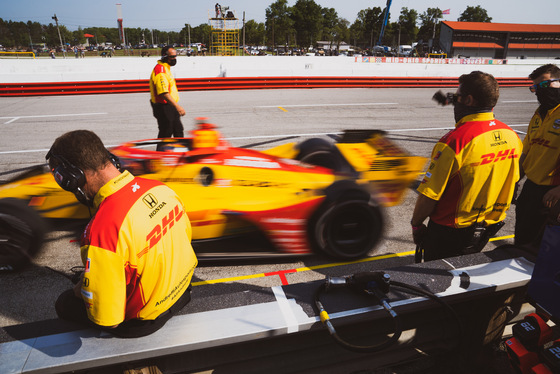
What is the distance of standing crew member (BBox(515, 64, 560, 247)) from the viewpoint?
9.78ft

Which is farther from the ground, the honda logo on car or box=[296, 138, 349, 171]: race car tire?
the honda logo on car

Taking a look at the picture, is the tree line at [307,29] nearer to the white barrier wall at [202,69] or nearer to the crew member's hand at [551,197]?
the white barrier wall at [202,69]

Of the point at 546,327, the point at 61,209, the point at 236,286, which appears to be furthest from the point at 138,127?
the point at 546,327

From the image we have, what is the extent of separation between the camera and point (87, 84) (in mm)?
14203

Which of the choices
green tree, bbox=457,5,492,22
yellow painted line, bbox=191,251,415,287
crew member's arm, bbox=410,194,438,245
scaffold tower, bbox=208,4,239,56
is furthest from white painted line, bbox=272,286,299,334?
green tree, bbox=457,5,492,22

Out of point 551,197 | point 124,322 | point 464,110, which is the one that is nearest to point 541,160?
point 551,197

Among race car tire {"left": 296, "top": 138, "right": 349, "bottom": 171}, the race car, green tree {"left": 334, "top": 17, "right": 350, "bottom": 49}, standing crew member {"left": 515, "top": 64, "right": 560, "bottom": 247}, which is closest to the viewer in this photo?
standing crew member {"left": 515, "top": 64, "right": 560, "bottom": 247}

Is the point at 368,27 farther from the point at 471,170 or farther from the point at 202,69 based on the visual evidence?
the point at 471,170

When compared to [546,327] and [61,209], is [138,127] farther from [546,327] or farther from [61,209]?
[546,327]

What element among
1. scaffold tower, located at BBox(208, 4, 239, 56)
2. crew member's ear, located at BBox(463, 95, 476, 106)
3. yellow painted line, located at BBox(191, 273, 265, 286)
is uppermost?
scaffold tower, located at BBox(208, 4, 239, 56)

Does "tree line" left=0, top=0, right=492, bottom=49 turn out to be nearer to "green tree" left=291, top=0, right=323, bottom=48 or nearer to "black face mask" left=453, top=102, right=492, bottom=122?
"green tree" left=291, top=0, right=323, bottom=48

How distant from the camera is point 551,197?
9.37ft

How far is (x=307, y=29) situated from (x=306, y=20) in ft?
6.22

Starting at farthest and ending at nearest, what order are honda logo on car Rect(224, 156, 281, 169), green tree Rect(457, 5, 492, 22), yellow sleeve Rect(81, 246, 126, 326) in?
1. green tree Rect(457, 5, 492, 22)
2. honda logo on car Rect(224, 156, 281, 169)
3. yellow sleeve Rect(81, 246, 126, 326)
